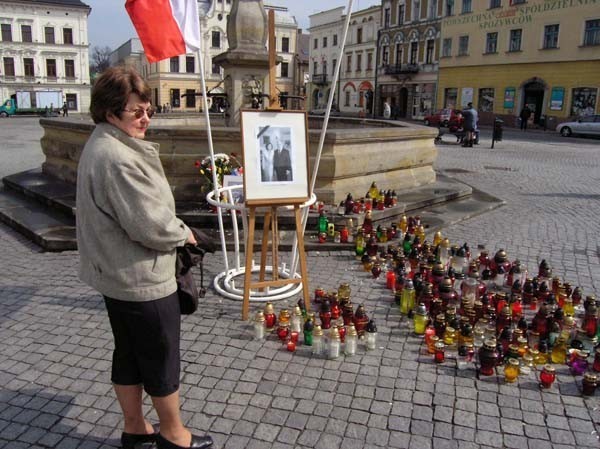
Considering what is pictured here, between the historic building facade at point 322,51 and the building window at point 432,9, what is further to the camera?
the historic building facade at point 322,51

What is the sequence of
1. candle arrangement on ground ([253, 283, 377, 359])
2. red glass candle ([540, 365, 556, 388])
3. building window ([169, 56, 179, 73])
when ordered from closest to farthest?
red glass candle ([540, 365, 556, 388])
candle arrangement on ground ([253, 283, 377, 359])
building window ([169, 56, 179, 73])

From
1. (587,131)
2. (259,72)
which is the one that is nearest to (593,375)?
(259,72)

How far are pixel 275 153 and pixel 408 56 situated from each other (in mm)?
48782

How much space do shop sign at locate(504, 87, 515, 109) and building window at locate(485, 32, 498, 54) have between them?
329 centimetres

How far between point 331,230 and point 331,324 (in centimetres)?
236

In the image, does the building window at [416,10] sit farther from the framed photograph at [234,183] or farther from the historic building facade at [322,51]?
the framed photograph at [234,183]

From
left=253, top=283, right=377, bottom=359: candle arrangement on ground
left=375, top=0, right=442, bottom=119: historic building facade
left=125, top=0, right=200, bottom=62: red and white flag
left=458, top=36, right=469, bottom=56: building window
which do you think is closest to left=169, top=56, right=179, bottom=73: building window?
left=375, top=0, right=442, bottom=119: historic building facade

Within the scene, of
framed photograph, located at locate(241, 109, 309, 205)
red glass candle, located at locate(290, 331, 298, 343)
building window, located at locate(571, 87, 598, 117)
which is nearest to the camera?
red glass candle, located at locate(290, 331, 298, 343)

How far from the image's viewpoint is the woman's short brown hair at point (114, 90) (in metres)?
2.38

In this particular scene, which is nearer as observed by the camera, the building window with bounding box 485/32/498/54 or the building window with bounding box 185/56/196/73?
the building window with bounding box 485/32/498/54

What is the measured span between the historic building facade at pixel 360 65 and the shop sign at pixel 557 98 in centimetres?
2138

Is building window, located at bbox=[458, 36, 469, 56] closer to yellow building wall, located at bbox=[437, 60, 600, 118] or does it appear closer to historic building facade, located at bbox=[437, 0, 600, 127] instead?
historic building facade, located at bbox=[437, 0, 600, 127]

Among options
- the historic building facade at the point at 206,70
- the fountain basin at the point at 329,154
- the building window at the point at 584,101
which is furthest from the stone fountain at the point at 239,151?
the historic building facade at the point at 206,70

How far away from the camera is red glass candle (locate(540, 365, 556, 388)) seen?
11.6ft
